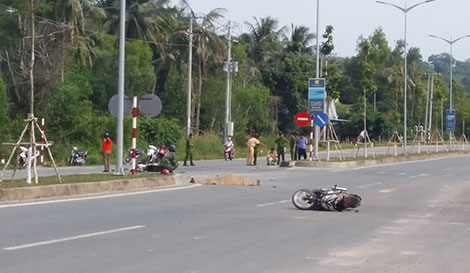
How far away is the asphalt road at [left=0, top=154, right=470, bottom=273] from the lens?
9492 mm

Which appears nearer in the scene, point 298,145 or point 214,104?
point 298,145

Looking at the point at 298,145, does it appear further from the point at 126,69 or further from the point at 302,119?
the point at 126,69

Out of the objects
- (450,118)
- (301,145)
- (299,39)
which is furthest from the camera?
(299,39)

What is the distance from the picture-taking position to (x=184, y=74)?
64.1m

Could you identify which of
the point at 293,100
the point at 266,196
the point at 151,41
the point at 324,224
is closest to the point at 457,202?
the point at 266,196

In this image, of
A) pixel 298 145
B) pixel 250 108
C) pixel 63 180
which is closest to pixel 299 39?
pixel 250 108

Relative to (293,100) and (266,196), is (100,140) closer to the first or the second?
(266,196)

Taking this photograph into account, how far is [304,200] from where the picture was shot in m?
16.8

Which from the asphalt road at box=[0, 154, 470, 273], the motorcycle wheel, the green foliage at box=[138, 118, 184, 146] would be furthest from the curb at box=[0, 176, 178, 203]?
the green foliage at box=[138, 118, 184, 146]

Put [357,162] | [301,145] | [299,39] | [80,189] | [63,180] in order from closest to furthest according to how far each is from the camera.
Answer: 1. [80,189]
2. [63,180]
3. [357,162]
4. [301,145]
5. [299,39]

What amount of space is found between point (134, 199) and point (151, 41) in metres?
42.5

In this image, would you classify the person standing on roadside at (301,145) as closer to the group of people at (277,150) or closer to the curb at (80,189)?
the group of people at (277,150)

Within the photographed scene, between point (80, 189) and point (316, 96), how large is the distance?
69.8ft

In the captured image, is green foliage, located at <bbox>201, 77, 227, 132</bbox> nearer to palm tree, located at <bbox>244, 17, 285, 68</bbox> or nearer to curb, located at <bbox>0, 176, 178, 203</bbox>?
palm tree, located at <bbox>244, 17, 285, 68</bbox>
